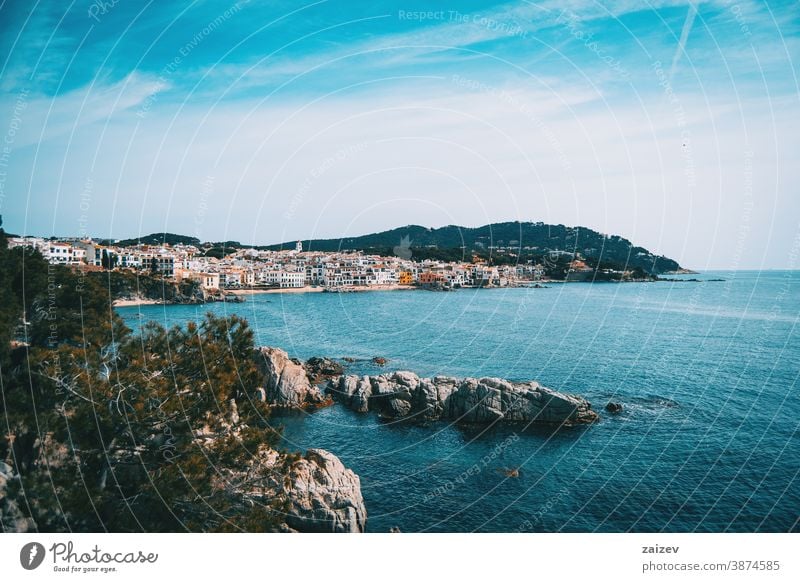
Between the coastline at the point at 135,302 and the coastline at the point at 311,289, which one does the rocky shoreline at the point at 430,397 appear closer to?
the coastline at the point at 135,302

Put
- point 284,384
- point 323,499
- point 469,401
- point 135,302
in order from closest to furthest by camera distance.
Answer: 1. point 323,499
2. point 469,401
3. point 284,384
4. point 135,302

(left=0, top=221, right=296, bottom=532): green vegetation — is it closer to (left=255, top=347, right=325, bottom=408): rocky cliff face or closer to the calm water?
the calm water

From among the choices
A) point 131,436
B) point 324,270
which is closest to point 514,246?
point 324,270

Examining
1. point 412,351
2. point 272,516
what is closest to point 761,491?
point 272,516

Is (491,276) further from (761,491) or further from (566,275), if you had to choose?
(761,491)

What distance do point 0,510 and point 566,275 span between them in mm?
75243

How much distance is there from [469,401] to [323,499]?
8.16 m

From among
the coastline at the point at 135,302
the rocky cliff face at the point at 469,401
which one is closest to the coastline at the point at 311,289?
the coastline at the point at 135,302

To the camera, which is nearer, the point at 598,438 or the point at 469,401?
the point at 598,438

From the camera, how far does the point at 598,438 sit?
14781 mm

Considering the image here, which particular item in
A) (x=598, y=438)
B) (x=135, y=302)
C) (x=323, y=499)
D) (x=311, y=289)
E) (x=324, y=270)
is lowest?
(x=598, y=438)

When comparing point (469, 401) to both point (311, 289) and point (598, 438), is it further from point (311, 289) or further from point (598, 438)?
point (311, 289)

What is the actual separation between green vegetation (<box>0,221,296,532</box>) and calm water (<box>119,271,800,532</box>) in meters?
4.69

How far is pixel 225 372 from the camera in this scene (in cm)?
715
